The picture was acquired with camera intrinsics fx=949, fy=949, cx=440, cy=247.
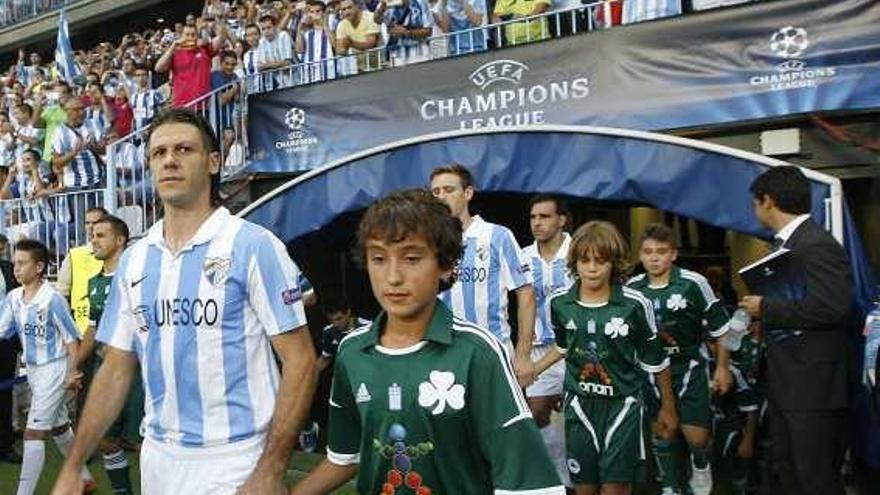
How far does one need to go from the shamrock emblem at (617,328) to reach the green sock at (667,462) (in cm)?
131

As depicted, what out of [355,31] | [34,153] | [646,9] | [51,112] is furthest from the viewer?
[51,112]

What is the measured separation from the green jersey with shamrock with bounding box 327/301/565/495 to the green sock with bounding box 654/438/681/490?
377 cm

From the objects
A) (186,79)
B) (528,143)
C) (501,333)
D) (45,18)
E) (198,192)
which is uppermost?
(45,18)

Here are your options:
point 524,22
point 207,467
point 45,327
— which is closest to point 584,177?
point 524,22

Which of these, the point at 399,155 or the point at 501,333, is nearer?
the point at 501,333

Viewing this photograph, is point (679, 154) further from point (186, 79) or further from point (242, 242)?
point (186, 79)

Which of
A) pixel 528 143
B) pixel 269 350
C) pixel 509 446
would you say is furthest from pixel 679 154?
pixel 509 446

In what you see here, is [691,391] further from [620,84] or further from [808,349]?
[620,84]

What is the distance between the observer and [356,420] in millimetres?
2717

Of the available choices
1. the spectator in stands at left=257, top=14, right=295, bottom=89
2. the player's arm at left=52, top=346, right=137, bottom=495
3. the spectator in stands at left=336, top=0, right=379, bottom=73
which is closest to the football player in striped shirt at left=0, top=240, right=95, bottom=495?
the player's arm at left=52, top=346, right=137, bottom=495

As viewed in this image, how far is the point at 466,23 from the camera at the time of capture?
33.3 ft

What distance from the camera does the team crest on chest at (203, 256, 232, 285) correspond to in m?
3.17

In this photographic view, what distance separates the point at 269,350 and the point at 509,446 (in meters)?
1.17

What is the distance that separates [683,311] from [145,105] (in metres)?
10.9
